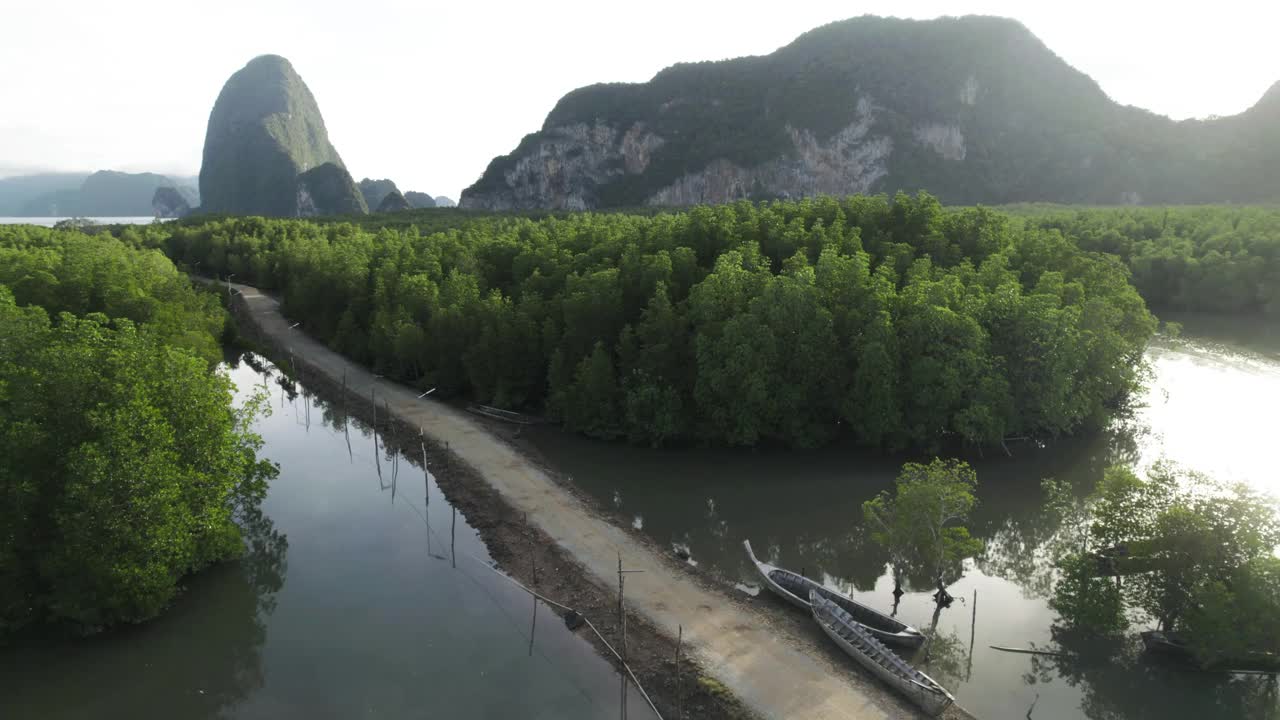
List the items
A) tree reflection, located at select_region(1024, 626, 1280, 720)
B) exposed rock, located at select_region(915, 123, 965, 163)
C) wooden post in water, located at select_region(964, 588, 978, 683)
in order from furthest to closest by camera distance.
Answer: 1. exposed rock, located at select_region(915, 123, 965, 163)
2. wooden post in water, located at select_region(964, 588, 978, 683)
3. tree reflection, located at select_region(1024, 626, 1280, 720)

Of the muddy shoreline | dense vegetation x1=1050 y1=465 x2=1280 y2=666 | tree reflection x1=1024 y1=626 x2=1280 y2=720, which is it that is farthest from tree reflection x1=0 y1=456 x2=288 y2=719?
dense vegetation x1=1050 y1=465 x2=1280 y2=666

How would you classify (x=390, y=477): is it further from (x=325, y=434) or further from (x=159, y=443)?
(x=159, y=443)

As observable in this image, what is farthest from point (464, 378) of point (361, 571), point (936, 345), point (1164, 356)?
point (1164, 356)

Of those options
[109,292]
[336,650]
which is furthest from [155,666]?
[109,292]

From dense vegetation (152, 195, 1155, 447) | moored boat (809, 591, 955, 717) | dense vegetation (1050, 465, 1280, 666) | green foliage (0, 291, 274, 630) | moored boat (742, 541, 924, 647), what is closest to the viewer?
dense vegetation (1050, 465, 1280, 666)

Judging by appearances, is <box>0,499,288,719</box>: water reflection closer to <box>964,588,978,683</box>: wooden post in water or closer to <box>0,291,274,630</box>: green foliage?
<box>0,291,274,630</box>: green foliage

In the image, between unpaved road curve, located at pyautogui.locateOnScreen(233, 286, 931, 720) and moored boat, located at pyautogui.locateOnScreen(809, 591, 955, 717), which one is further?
unpaved road curve, located at pyautogui.locateOnScreen(233, 286, 931, 720)

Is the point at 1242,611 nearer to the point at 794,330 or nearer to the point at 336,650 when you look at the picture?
the point at 794,330
